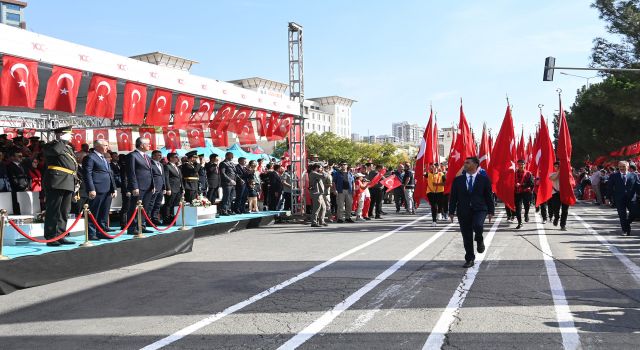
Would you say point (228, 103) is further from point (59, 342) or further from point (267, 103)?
point (59, 342)

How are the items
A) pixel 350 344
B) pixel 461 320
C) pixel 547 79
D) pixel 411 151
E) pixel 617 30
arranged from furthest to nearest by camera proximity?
pixel 411 151 < pixel 617 30 < pixel 547 79 < pixel 461 320 < pixel 350 344

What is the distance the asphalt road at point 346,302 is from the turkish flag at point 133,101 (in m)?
3.61

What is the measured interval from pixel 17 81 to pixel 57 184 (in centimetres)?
191

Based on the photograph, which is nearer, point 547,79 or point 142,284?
point 142,284

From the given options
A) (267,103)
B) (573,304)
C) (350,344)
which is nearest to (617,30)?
(267,103)

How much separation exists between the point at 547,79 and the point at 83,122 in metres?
20.2

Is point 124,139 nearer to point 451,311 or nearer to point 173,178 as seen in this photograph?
point 173,178

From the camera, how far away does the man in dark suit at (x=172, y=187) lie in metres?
13.5

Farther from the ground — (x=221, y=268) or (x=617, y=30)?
(x=617, y=30)

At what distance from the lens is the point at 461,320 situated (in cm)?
577

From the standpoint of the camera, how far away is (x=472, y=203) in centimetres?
923

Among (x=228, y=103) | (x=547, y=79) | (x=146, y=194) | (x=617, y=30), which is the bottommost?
(x=146, y=194)

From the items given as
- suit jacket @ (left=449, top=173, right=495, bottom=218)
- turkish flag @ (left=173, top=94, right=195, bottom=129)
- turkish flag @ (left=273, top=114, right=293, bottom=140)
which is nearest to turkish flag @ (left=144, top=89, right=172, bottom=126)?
turkish flag @ (left=173, top=94, right=195, bottom=129)

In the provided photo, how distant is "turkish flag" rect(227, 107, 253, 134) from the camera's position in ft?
57.8
